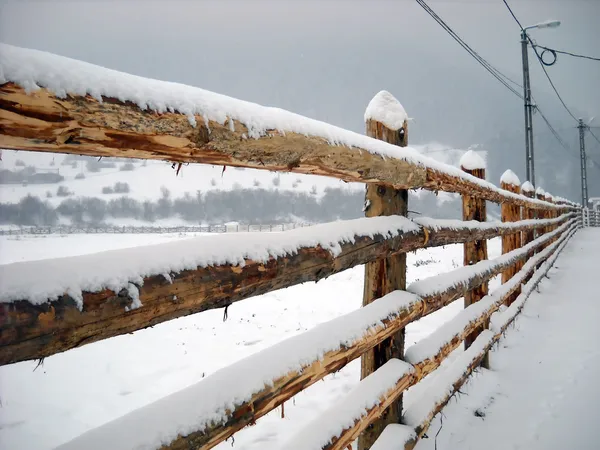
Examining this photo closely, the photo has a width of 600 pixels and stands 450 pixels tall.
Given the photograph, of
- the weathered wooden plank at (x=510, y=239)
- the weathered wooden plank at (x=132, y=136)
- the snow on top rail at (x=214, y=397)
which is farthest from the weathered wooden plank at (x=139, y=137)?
the weathered wooden plank at (x=510, y=239)

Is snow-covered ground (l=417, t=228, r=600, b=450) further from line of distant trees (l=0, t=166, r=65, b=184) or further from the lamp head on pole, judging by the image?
line of distant trees (l=0, t=166, r=65, b=184)

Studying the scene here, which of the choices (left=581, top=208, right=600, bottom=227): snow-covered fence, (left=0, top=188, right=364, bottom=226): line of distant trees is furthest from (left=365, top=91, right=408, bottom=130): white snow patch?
(left=0, top=188, right=364, bottom=226): line of distant trees

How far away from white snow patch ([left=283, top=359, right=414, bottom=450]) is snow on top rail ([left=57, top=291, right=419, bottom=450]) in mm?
288

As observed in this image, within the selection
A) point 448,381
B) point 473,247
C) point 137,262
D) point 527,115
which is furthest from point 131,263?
point 527,115

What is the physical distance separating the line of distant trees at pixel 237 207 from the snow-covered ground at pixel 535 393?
66291 millimetres

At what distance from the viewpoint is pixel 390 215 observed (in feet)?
6.09

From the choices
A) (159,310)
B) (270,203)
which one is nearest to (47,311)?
(159,310)

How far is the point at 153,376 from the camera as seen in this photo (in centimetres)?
423

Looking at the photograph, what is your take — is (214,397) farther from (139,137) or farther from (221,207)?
(221,207)

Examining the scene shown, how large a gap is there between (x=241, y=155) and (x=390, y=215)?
1103 millimetres

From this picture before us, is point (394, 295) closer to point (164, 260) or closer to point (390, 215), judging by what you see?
point (390, 215)

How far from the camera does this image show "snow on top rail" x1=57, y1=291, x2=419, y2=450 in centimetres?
78

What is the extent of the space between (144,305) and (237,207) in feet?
308

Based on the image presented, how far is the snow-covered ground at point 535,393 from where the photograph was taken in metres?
2.24
